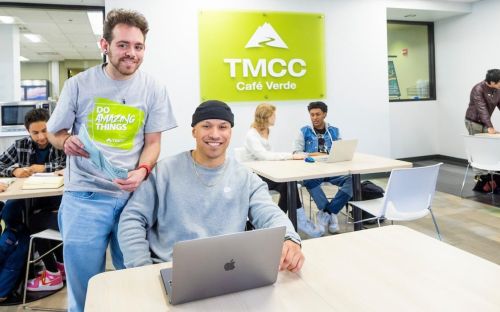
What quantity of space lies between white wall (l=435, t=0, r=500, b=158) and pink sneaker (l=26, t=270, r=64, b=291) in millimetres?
6744

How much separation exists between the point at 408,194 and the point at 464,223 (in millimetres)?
1633

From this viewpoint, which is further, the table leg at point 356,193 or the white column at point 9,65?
the white column at point 9,65

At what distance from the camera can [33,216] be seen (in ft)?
9.30

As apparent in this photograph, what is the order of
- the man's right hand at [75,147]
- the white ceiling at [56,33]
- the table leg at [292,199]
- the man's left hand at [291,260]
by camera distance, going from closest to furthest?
the man's left hand at [291,260] → the man's right hand at [75,147] → the table leg at [292,199] → the white ceiling at [56,33]

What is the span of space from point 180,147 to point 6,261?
2801 mm

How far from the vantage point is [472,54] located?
697cm

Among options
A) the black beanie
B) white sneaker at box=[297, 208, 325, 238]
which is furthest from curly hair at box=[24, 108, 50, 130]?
white sneaker at box=[297, 208, 325, 238]

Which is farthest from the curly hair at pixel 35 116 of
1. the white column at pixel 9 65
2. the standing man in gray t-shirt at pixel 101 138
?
the white column at pixel 9 65

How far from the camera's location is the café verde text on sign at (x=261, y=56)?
17.3 ft

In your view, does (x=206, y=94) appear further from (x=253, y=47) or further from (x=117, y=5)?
(x=117, y=5)

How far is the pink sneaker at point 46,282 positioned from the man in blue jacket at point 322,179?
2.28 m

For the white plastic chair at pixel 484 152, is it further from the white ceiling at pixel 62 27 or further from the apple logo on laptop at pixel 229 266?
the apple logo on laptop at pixel 229 266

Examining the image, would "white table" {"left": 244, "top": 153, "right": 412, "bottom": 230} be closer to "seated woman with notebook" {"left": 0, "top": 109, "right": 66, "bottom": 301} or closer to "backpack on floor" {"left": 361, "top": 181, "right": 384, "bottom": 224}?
"backpack on floor" {"left": 361, "top": 181, "right": 384, "bottom": 224}

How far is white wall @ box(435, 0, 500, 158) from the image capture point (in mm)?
6668
